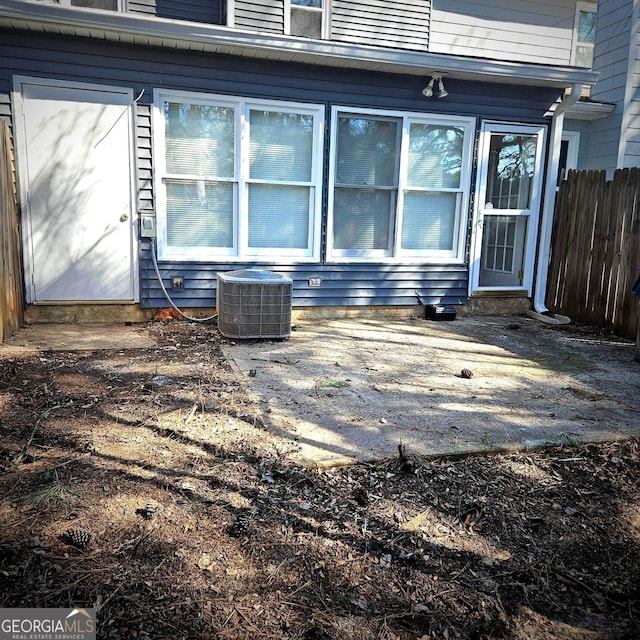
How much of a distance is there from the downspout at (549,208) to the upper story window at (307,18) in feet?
10.6

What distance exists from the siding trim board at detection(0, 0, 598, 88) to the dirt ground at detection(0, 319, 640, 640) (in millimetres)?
3589

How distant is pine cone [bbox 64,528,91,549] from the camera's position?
1.92 metres

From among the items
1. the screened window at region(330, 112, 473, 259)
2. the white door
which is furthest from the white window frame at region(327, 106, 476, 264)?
the white door

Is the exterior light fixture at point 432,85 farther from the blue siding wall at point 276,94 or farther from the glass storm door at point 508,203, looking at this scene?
the glass storm door at point 508,203

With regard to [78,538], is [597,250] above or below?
above

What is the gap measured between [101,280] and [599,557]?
5.18m

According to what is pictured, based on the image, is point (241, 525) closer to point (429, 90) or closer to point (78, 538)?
point (78, 538)

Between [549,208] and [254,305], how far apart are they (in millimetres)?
4335

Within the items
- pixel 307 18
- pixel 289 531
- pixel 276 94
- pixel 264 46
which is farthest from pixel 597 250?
pixel 289 531

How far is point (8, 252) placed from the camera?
4969 mm

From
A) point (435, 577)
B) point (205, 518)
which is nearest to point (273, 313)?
point (205, 518)

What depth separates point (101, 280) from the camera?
5.73 m

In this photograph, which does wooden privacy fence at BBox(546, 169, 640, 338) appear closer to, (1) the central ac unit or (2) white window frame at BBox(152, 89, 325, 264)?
(2) white window frame at BBox(152, 89, 325, 264)

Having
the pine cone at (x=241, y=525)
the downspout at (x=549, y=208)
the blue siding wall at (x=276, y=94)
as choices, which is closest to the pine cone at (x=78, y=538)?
the pine cone at (x=241, y=525)
